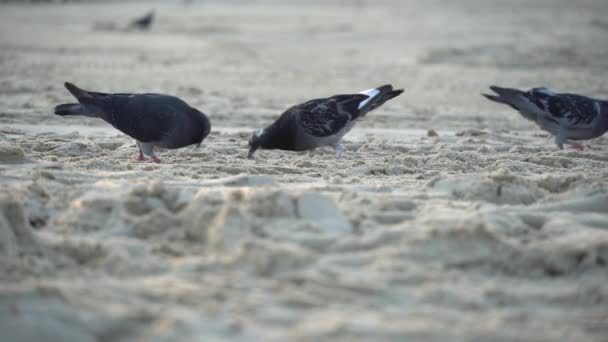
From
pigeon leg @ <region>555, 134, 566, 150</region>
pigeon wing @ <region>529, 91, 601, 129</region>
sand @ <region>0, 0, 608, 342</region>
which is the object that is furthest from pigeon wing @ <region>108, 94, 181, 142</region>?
pigeon leg @ <region>555, 134, 566, 150</region>

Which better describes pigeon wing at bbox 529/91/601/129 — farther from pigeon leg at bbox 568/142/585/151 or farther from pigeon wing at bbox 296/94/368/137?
pigeon wing at bbox 296/94/368/137

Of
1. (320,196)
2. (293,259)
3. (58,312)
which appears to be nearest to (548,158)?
(320,196)

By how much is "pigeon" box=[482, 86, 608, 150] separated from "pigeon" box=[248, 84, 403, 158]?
125cm

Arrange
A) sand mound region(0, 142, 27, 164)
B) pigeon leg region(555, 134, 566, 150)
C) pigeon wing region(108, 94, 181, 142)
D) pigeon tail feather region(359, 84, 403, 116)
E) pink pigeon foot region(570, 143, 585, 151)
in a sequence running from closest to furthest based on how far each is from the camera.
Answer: sand mound region(0, 142, 27, 164) < pigeon wing region(108, 94, 181, 142) < pigeon tail feather region(359, 84, 403, 116) < pigeon leg region(555, 134, 566, 150) < pink pigeon foot region(570, 143, 585, 151)

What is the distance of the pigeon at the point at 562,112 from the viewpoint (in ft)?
24.6

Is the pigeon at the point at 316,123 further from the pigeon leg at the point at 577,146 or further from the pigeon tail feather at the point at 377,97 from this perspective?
the pigeon leg at the point at 577,146

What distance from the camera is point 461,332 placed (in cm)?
315

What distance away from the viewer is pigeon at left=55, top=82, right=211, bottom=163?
6.76 metres

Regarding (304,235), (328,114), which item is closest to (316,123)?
(328,114)

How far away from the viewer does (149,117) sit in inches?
268

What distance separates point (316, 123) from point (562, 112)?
7.93 ft

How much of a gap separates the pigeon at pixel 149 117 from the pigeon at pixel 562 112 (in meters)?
2.94

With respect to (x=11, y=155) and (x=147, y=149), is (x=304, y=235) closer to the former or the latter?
(x=11, y=155)

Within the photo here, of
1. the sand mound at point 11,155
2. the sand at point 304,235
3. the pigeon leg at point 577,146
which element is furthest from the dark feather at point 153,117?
the pigeon leg at point 577,146
